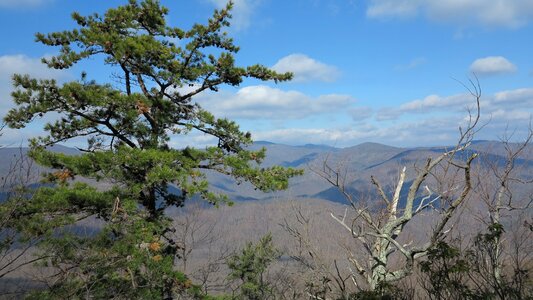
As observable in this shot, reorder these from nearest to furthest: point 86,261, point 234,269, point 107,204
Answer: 1. point 86,261
2. point 107,204
3. point 234,269

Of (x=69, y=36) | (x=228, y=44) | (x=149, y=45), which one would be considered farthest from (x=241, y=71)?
(x=69, y=36)

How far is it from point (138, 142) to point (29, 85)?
3.08 metres

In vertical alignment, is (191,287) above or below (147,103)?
below

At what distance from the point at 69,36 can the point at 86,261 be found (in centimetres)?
622

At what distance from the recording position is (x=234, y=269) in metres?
31.9

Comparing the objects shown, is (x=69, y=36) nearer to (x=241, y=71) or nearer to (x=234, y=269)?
(x=241, y=71)

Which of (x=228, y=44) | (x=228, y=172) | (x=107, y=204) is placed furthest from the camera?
(x=228, y=44)

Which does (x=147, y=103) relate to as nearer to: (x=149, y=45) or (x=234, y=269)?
(x=149, y=45)

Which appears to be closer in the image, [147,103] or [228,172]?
[147,103]

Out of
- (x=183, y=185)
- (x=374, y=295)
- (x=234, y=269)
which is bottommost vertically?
(x=234, y=269)

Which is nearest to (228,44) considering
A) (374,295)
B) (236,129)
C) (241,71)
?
(241,71)

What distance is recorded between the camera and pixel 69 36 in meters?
10.9

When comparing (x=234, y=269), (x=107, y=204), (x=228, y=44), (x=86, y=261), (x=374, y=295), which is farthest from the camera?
(x=234, y=269)

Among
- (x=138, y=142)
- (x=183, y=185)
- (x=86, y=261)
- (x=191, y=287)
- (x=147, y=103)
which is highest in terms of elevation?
(x=147, y=103)
